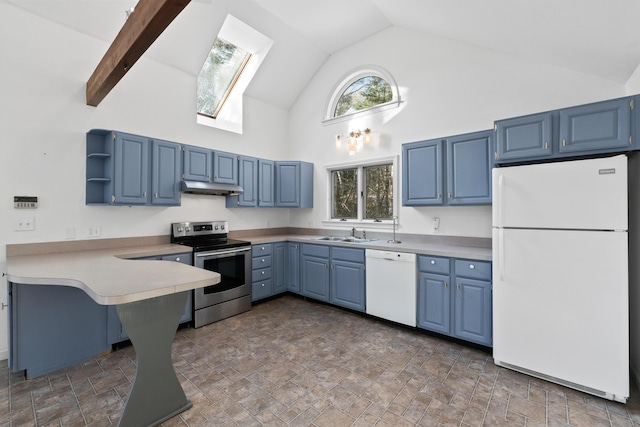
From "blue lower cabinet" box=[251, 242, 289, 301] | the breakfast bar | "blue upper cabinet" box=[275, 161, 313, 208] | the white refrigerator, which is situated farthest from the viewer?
"blue upper cabinet" box=[275, 161, 313, 208]

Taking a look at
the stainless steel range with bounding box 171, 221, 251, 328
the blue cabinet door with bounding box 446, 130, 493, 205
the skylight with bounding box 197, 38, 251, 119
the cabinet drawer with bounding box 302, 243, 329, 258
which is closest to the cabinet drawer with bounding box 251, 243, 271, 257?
the stainless steel range with bounding box 171, 221, 251, 328

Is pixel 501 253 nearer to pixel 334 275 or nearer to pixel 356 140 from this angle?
pixel 334 275

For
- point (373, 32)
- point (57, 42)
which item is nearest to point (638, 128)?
point (373, 32)

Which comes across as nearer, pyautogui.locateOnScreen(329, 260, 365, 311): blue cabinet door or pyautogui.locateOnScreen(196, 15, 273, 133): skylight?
pyautogui.locateOnScreen(329, 260, 365, 311): blue cabinet door

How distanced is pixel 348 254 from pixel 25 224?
3.30 m

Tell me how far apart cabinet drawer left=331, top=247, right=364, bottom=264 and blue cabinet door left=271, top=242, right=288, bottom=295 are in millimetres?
897

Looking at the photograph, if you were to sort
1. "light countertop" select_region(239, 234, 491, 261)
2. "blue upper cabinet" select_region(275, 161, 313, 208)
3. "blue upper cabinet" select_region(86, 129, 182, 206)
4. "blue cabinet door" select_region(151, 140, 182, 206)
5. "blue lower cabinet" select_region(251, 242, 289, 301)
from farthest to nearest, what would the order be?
1. "blue upper cabinet" select_region(275, 161, 313, 208)
2. "blue lower cabinet" select_region(251, 242, 289, 301)
3. "blue cabinet door" select_region(151, 140, 182, 206)
4. "blue upper cabinet" select_region(86, 129, 182, 206)
5. "light countertop" select_region(239, 234, 491, 261)

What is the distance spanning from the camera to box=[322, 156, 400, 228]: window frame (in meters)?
3.93

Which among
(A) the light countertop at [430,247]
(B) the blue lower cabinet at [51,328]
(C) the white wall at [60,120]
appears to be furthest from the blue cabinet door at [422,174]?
(B) the blue lower cabinet at [51,328]

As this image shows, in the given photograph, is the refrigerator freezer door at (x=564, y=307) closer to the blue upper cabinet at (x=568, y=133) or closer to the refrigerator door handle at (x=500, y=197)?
the refrigerator door handle at (x=500, y=197)

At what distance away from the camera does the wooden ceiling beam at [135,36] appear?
172 cm

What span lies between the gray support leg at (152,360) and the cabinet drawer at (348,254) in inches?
86.7

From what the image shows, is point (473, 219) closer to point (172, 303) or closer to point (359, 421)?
point (359, 421)

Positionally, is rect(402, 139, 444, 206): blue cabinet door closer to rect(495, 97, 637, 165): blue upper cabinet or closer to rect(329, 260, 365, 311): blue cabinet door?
rect(495, 97, 637, 165): blue upper cabinet
